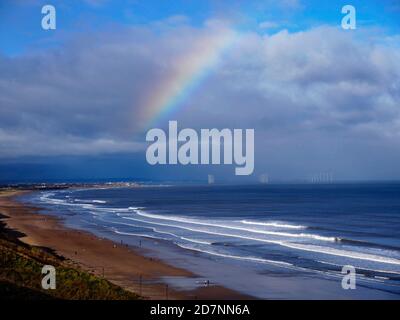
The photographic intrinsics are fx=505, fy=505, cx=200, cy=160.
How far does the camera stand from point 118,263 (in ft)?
115

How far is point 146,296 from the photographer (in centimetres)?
2452

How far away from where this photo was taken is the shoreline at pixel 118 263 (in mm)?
26062

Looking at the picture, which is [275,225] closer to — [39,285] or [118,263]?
[118,263]

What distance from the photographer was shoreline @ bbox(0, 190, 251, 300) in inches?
1026

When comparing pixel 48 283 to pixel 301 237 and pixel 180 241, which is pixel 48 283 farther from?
pixel 301 237

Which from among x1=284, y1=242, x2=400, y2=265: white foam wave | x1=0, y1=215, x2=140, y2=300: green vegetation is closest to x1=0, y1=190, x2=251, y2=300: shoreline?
x1=0, y1=215, x2=140, y2=300: green vegetation

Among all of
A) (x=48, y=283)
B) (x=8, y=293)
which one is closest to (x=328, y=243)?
(x=48, y=283)

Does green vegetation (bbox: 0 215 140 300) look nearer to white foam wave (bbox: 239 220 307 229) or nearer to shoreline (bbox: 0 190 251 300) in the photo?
shoreline (bbox: 0 190 251 300)

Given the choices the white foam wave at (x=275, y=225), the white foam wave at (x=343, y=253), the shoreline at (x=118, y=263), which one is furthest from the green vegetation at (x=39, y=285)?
the white foam wave at (x=275, y=225)

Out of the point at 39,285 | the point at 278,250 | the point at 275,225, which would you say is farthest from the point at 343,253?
the point at 39,285
